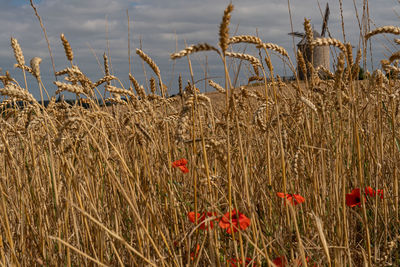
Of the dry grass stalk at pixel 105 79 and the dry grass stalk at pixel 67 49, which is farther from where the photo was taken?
the dry grass stalk at pixel 105 79

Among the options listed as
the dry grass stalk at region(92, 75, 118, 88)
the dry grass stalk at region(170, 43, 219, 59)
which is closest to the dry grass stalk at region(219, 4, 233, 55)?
the dry grass stalk at region(170, 43, 219, 59)

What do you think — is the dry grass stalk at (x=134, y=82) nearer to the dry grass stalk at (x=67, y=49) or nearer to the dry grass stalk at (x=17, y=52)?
the dry grass stalk at (x=67, y=49)

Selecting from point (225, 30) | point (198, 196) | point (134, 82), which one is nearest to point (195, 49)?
point (225, 30)

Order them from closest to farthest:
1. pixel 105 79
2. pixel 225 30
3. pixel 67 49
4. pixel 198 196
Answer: pixel 225 30
pixel 198 196
pixel 67 49
pixel 105 79

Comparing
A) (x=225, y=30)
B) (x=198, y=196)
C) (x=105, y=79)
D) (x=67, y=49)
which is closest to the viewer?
(x=225, y=30)

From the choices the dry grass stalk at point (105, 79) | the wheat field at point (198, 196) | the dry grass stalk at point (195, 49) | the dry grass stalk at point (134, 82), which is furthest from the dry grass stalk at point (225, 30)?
the dry grass stalk at point (105, 79)

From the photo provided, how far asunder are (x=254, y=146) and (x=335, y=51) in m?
0.83

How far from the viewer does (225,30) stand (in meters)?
0.88

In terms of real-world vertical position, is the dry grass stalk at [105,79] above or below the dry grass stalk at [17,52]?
below

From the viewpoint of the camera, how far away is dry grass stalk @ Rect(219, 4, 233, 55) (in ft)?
2.88

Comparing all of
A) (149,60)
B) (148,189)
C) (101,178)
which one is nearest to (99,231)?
(148,189)

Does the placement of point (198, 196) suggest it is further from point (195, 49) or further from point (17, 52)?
point (17, 52)

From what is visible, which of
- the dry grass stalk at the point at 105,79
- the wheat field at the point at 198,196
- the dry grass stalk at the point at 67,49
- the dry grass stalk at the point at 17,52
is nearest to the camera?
the wheat field at the point at 198,196

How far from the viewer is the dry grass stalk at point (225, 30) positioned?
0.88 m
